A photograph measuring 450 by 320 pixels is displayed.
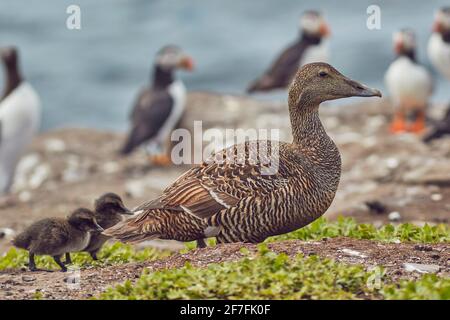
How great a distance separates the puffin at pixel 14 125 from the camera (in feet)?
61.7

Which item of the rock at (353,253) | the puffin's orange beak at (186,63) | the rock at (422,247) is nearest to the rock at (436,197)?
the rock at (422,247)

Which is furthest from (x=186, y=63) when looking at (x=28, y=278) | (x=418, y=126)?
(x=28, y=278)

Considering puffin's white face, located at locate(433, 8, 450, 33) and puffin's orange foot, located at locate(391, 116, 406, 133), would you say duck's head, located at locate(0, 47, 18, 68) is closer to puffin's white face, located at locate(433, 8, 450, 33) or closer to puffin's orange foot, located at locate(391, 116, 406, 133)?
puffin's orange foot, located at locate(391, 116, 406, 133)

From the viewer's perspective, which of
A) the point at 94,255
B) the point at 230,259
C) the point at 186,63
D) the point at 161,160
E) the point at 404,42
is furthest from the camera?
the point at 186,63

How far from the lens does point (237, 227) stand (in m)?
7.87

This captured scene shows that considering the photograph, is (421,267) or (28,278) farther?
(28,278)

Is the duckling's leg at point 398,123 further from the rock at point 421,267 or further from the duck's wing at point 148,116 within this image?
the rock at point 421,267

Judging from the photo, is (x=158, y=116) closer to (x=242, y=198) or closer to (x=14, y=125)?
(x=14, y=125)

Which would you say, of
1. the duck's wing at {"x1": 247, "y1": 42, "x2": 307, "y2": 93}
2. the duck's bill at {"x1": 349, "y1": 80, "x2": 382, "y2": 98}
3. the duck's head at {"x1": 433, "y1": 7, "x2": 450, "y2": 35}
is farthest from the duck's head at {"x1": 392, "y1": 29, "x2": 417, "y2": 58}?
the duck's bill at {"x1": 349, "y1": 80, "x2": 382, "y2": 98}

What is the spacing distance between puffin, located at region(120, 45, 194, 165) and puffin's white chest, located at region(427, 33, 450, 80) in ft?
18.5

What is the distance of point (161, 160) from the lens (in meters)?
18.8

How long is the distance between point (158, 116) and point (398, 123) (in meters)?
4.93

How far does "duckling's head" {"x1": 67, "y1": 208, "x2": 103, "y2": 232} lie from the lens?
27.2ft
